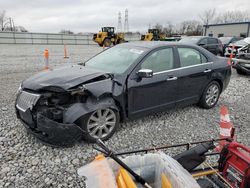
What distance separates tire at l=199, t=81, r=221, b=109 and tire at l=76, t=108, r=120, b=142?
2.25 metres

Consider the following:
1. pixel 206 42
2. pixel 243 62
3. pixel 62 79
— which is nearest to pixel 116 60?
pixel 62 79

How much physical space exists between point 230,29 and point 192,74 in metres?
40.7

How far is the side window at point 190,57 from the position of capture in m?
4.25

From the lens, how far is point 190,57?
14.5ft

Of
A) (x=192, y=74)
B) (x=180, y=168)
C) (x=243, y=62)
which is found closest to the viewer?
(x=180, y=168)

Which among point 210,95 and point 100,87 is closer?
point 100,87

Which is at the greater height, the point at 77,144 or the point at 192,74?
the point at 192,74

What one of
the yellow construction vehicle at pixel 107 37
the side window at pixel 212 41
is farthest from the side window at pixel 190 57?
the yellow construction vehicle at pixel 107 37

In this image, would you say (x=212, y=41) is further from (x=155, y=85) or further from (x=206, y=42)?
(x=155, y=85)

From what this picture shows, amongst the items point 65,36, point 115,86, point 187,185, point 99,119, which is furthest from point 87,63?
point 65,36

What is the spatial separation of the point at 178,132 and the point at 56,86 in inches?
86.5

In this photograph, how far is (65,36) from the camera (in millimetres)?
30562

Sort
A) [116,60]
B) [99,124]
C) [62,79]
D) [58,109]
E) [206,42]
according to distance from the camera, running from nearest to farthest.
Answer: [58,109], [62,79], [99,124], [116,60], [206,42]

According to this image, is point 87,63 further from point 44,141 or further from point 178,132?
point 178,132
